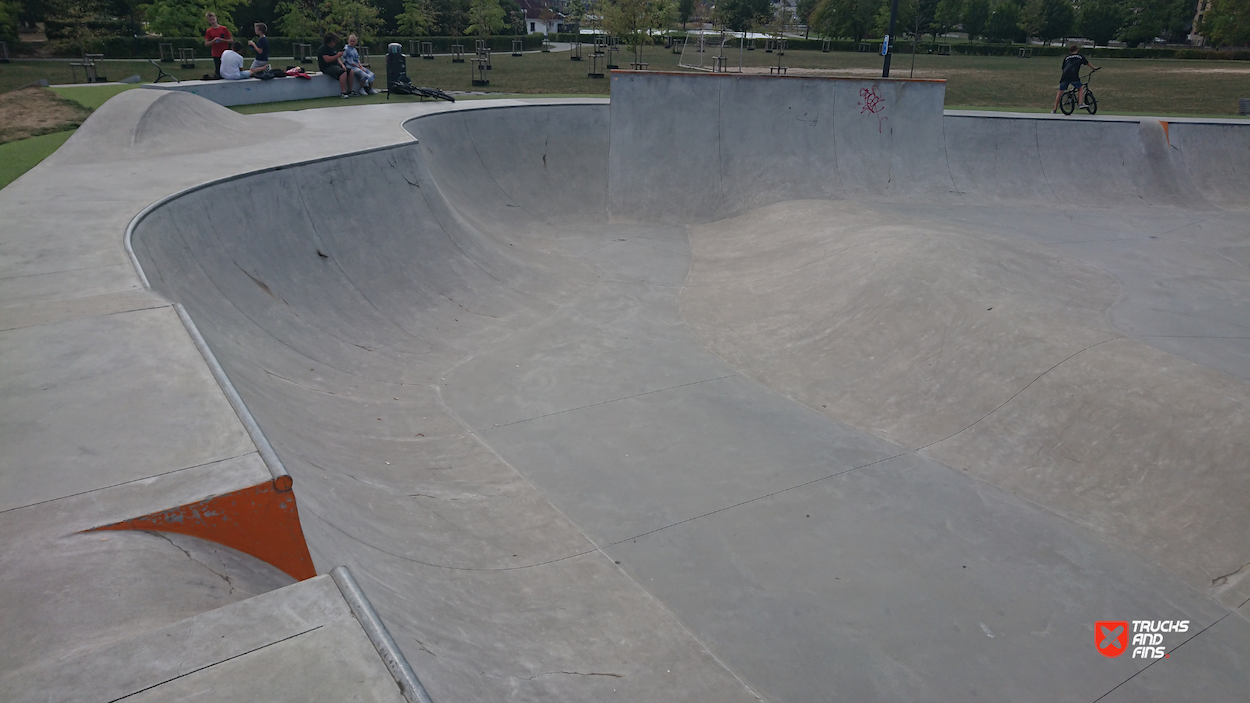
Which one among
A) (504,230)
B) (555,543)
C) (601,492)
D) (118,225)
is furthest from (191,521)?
(504,230)

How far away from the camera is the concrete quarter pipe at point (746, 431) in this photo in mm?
4430

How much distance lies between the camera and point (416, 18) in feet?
150

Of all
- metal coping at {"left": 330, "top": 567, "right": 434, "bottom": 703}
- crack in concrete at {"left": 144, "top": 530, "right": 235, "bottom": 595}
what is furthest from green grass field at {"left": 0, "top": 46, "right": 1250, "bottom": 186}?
metal coping at {"left": 330, "top": 567, "right": 434, "bottom": 703}

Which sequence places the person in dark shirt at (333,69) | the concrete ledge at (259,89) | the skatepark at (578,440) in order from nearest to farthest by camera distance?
the skatepark at (578,440)
the concrete ledge at (259,89)
the person in dark shirt at (333,69)

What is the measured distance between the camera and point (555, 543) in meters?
5.38

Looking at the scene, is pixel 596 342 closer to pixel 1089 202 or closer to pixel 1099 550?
pixel 1099 550

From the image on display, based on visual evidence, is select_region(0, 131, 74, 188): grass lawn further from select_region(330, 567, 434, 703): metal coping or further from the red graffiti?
the red graffiti

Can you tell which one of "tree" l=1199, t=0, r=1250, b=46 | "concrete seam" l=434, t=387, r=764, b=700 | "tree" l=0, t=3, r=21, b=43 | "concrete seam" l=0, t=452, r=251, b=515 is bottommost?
"concrete seam" l=434, t=387, r=764, b=700

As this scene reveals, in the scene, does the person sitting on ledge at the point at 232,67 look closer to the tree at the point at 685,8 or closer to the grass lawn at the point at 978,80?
the grass lawn at the point at 978,80

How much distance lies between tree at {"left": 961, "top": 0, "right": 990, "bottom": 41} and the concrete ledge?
62.9 metres

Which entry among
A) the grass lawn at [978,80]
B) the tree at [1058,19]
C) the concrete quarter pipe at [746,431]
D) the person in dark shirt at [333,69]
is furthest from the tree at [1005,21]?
the person in dark shirt at [333,69]

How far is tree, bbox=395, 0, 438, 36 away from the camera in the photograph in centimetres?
4603

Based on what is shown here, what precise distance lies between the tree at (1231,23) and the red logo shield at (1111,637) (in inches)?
2458

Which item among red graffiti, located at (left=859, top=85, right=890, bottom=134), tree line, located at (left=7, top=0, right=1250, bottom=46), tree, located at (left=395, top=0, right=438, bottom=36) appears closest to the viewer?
red graffiti, located at (left=859, top=85, right=890, bottom=134)
